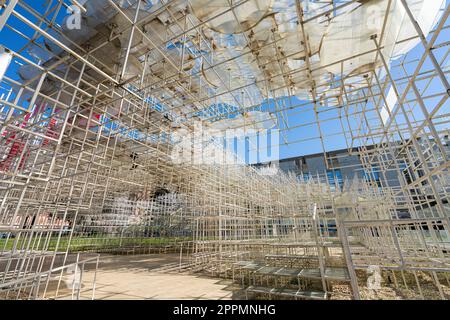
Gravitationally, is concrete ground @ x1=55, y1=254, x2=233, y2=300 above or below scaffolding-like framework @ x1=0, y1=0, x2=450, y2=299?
below

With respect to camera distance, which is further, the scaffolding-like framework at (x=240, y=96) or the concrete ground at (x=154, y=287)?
the concrete ground at (x=154, y=287)

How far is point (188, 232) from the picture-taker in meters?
16.5

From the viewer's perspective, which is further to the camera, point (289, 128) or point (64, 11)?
point (289, 128)

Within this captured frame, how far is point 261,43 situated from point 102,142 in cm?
593

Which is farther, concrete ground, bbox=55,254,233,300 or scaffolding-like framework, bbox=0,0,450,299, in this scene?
concrete ground, bbox=55,254,233,300

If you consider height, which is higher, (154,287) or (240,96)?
(240,96)

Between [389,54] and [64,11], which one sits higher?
[64,11]

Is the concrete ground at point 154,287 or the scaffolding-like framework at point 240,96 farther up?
the scaffolding-like framework at point 240,96
